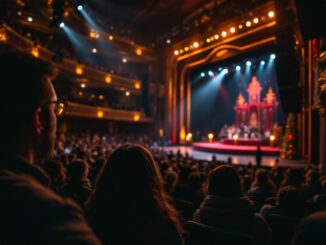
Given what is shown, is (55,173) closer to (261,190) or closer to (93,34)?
(261,190)

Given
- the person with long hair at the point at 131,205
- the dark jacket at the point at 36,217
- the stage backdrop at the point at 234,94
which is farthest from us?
the stage backdrop at the point at 234,94

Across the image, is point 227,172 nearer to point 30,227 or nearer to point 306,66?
point 30,227

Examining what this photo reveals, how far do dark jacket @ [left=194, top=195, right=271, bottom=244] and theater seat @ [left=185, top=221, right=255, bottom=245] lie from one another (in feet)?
0.75

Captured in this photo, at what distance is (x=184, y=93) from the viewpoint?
82.4 feet

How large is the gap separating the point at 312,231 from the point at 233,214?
4.66ft

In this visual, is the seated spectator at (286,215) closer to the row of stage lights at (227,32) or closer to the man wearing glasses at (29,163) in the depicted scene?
the man wearing glasses at (29,163)

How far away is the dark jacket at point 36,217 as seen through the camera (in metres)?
0.70

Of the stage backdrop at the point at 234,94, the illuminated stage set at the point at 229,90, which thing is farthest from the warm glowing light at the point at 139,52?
the stage backdrop at the point at 234,94

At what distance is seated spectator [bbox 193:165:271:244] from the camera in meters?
2.20

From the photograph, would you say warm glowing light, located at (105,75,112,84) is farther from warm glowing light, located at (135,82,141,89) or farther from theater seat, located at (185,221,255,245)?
theater seat, located at (185,221,255,245)

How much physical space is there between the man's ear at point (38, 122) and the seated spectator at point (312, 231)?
98 cm

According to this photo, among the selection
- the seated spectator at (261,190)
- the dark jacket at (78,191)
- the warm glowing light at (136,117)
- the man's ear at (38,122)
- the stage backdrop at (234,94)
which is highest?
the stage backdrop at (234,94)

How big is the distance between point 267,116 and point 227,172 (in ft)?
71.0

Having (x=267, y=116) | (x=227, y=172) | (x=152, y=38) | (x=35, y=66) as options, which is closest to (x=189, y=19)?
(x=152, y=38)
